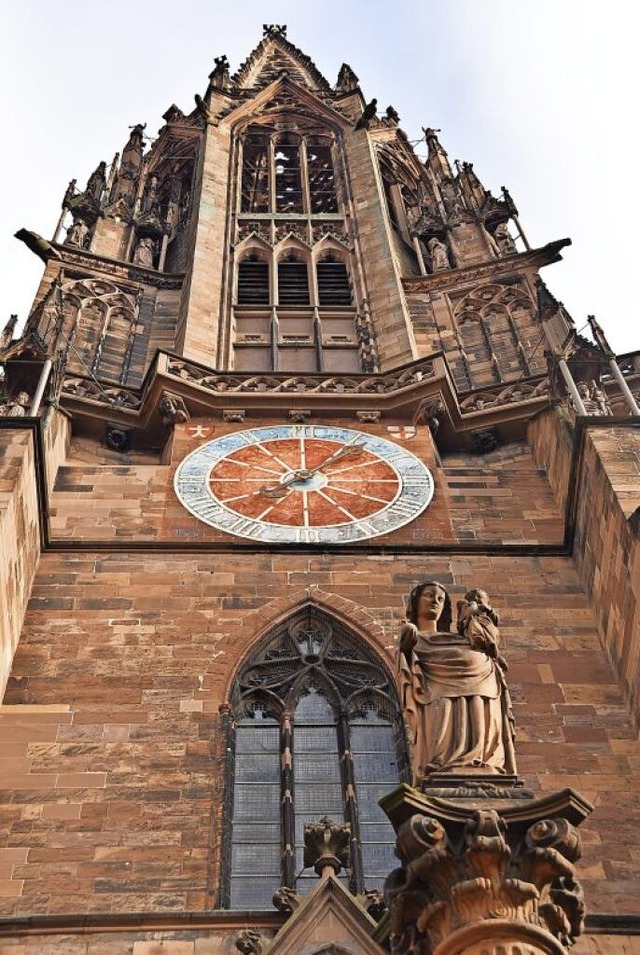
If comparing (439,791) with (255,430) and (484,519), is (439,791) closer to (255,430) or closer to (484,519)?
(484,519)

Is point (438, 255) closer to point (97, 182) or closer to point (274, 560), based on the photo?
point (97, 182)

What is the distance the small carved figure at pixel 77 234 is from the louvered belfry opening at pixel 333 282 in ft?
12.5

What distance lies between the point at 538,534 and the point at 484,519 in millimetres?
601

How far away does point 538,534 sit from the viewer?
14.6 metres

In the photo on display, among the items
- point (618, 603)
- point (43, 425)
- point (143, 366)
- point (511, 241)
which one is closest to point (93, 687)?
point (43, 425)

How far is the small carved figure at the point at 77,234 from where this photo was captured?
2264cm

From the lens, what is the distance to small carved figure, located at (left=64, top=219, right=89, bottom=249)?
74.3ft

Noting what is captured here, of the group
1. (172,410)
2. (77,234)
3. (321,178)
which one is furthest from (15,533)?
(321,178)

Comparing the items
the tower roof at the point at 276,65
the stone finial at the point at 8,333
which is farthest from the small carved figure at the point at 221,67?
the stone finial at the point at 8,333

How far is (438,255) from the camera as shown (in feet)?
75.2

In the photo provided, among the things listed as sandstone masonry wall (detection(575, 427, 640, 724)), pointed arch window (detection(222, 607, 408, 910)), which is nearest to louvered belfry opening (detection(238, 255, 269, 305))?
sandstone masonry wall (detection(575, 427, 640, 724))

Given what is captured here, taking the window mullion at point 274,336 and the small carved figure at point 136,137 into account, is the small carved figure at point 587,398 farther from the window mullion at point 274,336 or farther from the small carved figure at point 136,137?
the small carved figure at point 136,137

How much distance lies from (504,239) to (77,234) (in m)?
6.94

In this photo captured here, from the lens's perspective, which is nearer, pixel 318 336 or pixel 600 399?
pixel 600 399
